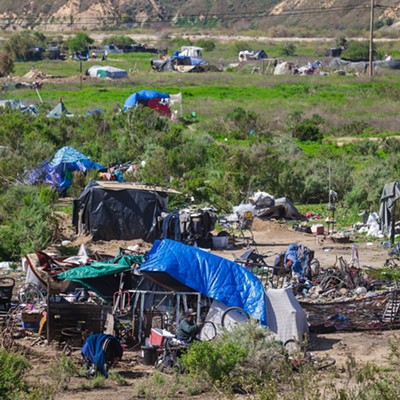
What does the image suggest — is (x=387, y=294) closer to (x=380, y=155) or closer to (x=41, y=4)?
(x=380, y=155)

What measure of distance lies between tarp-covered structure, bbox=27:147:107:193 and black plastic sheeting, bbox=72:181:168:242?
6205 millimetres

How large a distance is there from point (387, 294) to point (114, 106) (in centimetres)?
3527

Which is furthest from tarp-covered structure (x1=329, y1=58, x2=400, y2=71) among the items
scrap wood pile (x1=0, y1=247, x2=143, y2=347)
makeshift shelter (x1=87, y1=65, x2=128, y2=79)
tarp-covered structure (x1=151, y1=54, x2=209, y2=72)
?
scrap wood pile (x1=0, y1=247, x2=143, y2=347)

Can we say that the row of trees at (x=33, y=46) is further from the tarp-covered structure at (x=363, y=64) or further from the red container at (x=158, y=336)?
the red container at (x=158, y=336)

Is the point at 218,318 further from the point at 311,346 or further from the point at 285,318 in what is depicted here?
the point at 311,346

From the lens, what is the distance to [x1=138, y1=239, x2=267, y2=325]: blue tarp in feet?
51.2

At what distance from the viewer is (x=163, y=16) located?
143m

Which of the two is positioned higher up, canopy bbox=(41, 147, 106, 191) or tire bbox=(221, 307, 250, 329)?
tire bbox=(221, 307, 250, 329)

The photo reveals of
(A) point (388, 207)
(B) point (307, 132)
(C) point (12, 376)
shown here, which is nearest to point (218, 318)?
(C) point (12, 376)

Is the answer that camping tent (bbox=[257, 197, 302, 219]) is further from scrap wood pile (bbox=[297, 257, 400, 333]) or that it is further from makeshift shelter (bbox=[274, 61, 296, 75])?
makeshift shelter (bbox=[274, 61, 296, 75])

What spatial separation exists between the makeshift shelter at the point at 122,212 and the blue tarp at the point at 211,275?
839cm

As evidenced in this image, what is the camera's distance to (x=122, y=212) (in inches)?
976

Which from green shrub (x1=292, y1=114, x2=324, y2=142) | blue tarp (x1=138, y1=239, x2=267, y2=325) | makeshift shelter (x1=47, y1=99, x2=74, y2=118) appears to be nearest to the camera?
blue tarp (x1=138, y1=239, x2=267, y2=325)

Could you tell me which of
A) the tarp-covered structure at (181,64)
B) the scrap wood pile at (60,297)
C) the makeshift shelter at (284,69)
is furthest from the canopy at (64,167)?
the tarp-covered structure at (181,64)
